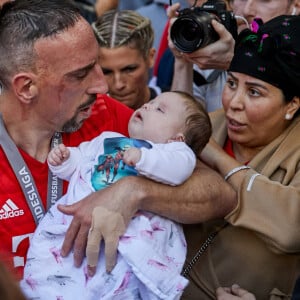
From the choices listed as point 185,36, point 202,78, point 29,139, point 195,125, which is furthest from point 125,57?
point 195,125

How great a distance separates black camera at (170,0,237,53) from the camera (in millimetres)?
2916

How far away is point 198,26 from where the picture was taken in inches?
114

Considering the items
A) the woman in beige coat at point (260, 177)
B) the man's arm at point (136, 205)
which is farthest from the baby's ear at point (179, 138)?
the woman in beige coat at point (260, 177)

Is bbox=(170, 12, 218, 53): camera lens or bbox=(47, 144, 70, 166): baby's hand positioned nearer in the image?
bbox=(47, 144, 70, 166): baby's hand

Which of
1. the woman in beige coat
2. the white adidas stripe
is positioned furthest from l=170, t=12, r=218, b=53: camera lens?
the white adidas stripe

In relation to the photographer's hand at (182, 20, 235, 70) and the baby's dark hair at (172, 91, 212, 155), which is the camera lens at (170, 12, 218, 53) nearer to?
the photographer's hand at (182, 20, 235, 70)

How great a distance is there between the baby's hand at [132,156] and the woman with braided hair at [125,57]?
1590 mm

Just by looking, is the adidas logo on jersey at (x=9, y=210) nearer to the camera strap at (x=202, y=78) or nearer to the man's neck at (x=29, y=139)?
the man's neck at (x=29, y=139)

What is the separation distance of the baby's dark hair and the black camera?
473mm

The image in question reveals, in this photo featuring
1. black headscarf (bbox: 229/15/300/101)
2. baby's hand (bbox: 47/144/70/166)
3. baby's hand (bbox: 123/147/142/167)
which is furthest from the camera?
black headscarf (bbox: 229/15/300/101)

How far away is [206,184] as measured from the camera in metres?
2.56

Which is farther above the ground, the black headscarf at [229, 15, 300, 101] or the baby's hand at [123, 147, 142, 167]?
the black headscarf at [229, 15, 300, 101]

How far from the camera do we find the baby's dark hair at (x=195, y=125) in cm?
251

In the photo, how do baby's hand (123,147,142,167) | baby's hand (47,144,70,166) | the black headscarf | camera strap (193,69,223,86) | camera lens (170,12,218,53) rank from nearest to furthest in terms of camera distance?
baby's hand (123,147,142,167), baby's hand (47,144,70,166), the black headscarf, camera lens (170,12,218,53), camera strap (193,69,223,86)
